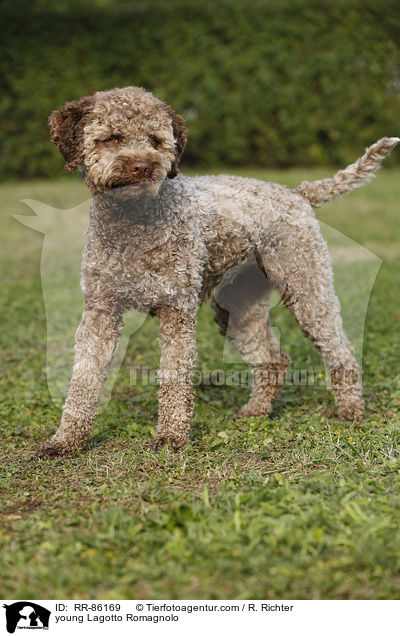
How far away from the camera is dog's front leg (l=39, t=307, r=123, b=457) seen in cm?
392

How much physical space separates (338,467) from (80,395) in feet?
4.81

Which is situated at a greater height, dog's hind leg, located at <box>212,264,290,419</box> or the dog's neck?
the dog's neck

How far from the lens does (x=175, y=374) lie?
12.8ft

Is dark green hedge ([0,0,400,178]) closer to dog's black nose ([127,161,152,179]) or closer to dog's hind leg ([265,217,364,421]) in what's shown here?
dog's hind leg ([265,217,364,421])

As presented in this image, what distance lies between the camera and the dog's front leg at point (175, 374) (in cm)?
389

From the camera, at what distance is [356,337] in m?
6.17

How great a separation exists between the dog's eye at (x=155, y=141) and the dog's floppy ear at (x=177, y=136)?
154mm

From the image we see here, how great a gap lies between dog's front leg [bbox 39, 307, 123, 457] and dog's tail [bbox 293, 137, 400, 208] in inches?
60.7

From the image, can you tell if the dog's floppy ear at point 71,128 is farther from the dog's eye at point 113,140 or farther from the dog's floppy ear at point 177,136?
the dog's floppy ear at point 177,136

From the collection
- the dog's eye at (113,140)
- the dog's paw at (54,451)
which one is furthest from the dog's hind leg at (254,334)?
the dog's eye at (113,140)

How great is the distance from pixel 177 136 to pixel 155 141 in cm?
20

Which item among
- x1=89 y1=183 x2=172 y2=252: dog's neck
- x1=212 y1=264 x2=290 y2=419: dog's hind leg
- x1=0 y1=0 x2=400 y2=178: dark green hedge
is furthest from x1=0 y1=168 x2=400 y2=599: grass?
x1=0 y1=0 x2=400 y2=178: dark green hedge

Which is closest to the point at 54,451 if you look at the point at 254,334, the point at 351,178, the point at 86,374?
the point at 86,374

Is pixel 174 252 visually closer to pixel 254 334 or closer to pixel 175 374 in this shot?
pixel 175 374
